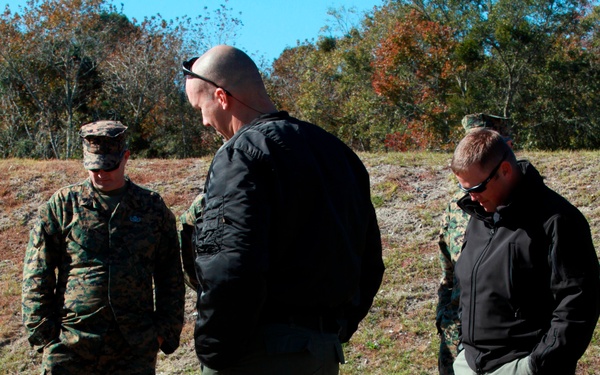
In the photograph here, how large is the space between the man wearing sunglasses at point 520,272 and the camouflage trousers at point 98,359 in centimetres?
180

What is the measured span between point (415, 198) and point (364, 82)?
1501cm

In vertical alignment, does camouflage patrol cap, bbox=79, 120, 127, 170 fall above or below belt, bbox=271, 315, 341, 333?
above

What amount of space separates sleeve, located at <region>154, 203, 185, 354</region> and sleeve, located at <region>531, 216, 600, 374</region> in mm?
1997

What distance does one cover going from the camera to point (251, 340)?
7.45 feet

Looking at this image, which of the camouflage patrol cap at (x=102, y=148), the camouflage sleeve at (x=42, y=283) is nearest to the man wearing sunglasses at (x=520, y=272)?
the camouflage patrol cap at (x=102, y=148)

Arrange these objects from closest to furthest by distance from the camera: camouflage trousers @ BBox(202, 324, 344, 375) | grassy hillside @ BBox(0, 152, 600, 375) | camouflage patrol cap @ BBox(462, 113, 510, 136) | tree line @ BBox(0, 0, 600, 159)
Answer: camouflage trousers @ BBox(202, 324, 344, 375) < camouflage patrol cap @ BBox(462, 113, 510, 136) < grassy hillside @ BBox(0, 152, 600, 375) < tree line @ BBox(0, 0, 600, 159)

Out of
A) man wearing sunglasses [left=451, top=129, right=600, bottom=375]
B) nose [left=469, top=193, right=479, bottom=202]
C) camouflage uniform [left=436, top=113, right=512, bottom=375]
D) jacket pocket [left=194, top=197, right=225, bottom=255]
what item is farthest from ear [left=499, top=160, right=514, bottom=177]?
jacket pocket [left=194, top=197, right=225, bottom=255]

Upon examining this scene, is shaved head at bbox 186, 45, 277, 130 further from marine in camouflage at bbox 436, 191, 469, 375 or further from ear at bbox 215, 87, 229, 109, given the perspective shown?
marine in camouflage at bbox 436, 191, 469, 375

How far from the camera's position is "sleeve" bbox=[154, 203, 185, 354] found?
3887mm

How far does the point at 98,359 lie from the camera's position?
371 cm

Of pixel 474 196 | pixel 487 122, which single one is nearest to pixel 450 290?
pixel 474 196

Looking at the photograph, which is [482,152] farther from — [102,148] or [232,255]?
[102,148]

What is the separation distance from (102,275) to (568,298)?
7.68ft

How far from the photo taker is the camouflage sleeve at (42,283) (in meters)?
3.70
